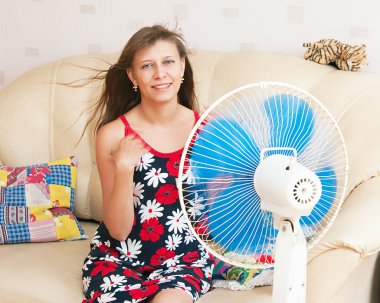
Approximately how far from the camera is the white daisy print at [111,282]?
1.76 m

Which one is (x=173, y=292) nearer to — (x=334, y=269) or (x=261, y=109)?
(x=334, y=269)

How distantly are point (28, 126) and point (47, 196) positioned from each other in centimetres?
34

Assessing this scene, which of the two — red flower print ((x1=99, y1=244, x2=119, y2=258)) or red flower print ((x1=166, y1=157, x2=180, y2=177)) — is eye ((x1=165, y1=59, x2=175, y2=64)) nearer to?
red flower print ((x1=166, y1=157, x2=180, y2=177))

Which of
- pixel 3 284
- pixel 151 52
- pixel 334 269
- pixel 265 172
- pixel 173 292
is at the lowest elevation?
pixel 3 284

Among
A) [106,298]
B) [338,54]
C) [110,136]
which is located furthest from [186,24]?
[106,298]

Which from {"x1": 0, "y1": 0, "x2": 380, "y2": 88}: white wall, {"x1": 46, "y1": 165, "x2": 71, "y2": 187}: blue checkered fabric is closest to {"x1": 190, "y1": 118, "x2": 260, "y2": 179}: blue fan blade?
{"x1": 46, "y1": 165, "x2": 71, "y2": 187}: blue checkered fabric

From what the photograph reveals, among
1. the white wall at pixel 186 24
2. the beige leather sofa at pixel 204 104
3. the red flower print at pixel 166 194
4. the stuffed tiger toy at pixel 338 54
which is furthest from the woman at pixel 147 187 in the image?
the white wall at pixel 186 24

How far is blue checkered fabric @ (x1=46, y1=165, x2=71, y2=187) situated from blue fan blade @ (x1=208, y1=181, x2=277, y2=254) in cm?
103

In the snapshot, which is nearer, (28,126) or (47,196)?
(47,196)

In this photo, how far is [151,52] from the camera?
184cm

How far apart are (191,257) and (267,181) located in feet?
2.02

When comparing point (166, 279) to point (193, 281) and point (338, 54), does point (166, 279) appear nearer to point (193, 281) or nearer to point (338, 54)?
point (193, 281)

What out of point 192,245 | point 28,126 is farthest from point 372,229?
point 28,126

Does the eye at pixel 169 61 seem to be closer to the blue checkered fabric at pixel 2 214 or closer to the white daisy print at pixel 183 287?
the white daisy print at pixel 183 287
